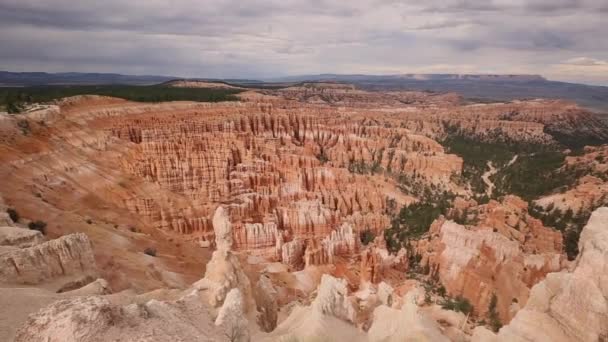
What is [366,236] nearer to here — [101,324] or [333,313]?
[333,313]

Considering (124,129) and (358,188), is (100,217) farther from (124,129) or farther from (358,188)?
(358,188)

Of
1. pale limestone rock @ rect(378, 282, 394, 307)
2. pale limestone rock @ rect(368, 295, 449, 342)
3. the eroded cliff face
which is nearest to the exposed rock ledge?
pale limestone rock @ rect(368, 295, 449, 342)

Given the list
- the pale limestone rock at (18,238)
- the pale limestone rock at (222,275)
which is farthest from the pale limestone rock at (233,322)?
the pale limestone rock at (18,238)

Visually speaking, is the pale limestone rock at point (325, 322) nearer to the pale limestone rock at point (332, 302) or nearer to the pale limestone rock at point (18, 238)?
the pale limestone rock at point (332, 302)

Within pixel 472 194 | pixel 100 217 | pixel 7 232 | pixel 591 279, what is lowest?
pixel 472 194

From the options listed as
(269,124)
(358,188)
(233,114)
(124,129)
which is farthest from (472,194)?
(124,129)

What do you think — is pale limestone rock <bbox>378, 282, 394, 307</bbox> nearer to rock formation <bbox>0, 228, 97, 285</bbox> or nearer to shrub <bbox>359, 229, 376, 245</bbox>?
rock formation <bbox>0, 228, 97, 285</bbox>
